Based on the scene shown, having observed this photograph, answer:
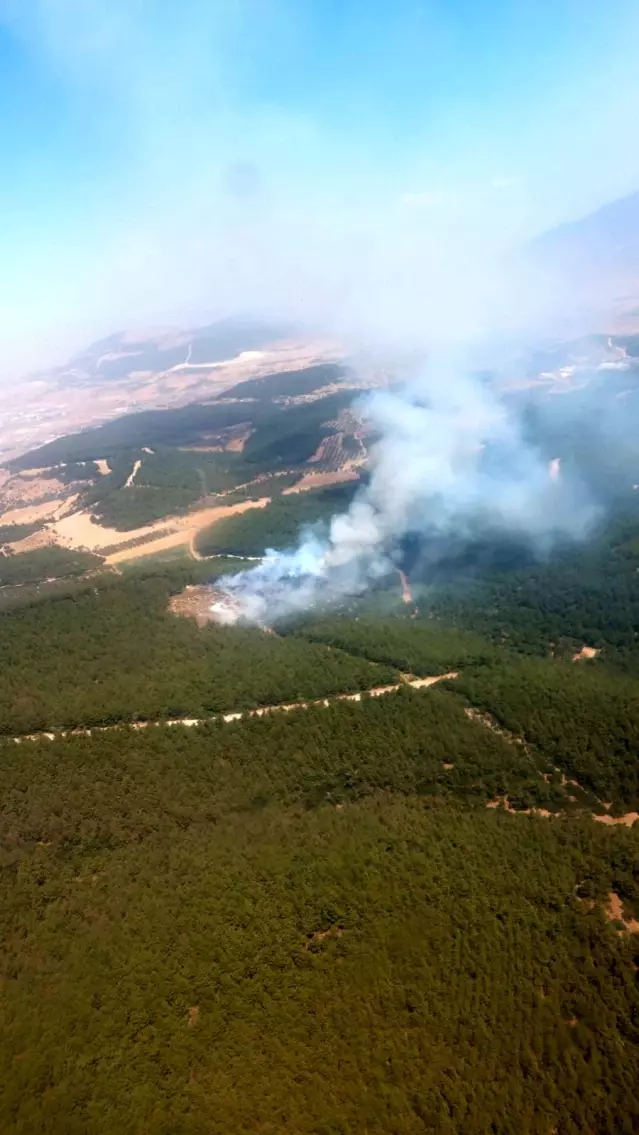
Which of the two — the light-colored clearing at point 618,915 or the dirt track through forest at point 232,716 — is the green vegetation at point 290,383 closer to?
the dirt track through forest at point 232,716

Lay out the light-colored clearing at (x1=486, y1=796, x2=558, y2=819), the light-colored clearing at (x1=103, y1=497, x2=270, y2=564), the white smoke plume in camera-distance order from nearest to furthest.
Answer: the light-colored clearing at (x1=486, y1=796, x2=558, y2=819), the white smoke plume, the light-colored clearing at (x1=103, y1=497, x2=270, y2=564)

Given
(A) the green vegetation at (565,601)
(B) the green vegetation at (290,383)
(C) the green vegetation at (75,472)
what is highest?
(B) the green vegetation at (290,383)

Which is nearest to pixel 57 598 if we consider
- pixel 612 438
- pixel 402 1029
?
pixel 402 1029

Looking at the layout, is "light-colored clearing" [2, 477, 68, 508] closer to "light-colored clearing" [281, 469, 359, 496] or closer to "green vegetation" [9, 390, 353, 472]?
"green vegetation" [9, 390, 353, 472]

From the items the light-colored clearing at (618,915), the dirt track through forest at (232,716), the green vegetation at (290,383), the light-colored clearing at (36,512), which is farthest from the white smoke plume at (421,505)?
the green vegetation at (290,383)

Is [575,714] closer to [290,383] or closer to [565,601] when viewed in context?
[565,601]

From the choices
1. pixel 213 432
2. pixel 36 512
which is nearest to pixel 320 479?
pixel 213 432

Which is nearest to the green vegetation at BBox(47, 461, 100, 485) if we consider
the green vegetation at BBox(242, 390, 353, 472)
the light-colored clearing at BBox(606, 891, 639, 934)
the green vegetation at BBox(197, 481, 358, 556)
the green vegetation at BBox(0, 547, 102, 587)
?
the green vegetation at BBox(242, 390, 353, 472)
